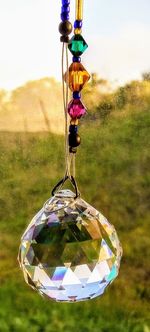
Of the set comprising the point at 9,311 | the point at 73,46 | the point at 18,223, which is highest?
the point at 73,46

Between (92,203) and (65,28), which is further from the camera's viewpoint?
(92,203)

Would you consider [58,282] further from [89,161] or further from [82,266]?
[89,161]

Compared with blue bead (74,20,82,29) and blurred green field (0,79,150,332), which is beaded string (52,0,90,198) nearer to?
blue bead (74,20,82,29)

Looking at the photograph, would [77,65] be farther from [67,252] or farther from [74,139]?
[67,252]

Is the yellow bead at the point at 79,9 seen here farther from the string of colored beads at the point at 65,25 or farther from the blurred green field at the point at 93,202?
the blurred green field at the point at 93,202

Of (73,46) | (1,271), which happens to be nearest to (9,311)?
(1,271)

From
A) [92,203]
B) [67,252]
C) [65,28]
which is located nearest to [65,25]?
[65,28]

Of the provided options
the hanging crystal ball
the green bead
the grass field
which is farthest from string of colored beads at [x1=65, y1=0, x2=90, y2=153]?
the grass field
